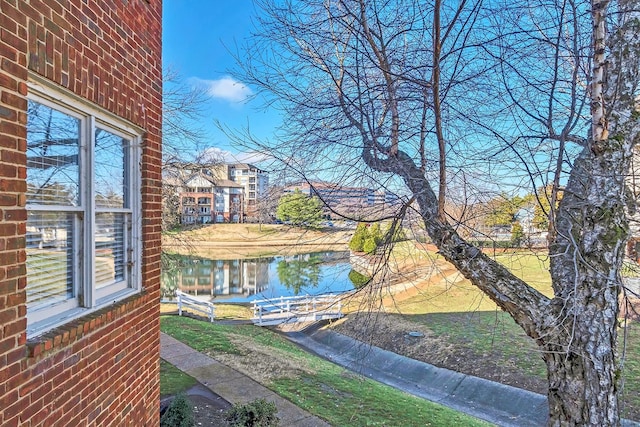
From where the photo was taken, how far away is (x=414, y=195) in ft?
13.1

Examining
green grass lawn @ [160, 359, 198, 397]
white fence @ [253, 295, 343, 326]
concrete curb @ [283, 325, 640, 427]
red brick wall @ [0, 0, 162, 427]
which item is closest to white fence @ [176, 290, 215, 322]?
white fence @ [253, 295, 343, 326]

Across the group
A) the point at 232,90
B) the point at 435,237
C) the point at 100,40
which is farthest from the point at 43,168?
the point at 435,237

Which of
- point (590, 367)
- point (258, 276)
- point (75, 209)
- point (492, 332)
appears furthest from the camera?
point (258, 276)

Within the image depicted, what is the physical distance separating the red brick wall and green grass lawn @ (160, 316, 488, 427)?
3.42 metres

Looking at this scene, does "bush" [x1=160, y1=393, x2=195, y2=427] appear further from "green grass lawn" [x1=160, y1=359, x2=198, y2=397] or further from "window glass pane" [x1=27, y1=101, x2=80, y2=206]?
"window glass pane" [x1=27, y1=101, x2=80, y2=206]

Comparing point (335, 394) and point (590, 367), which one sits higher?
point (590, 367)

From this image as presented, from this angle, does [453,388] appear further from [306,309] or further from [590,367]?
[590,367]

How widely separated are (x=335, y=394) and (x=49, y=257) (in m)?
6.39

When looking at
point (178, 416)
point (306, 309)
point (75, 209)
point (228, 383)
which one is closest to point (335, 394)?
point (228, 383)

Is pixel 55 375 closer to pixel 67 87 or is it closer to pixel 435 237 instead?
pixel 67 87

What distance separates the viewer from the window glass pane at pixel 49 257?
2205 millimetres

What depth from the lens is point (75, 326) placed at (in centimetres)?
240

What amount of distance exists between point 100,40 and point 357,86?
2540mm

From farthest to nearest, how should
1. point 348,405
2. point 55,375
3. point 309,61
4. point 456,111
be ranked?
point 348,405 < point 309,61 < point 456,111 < point 55,375
